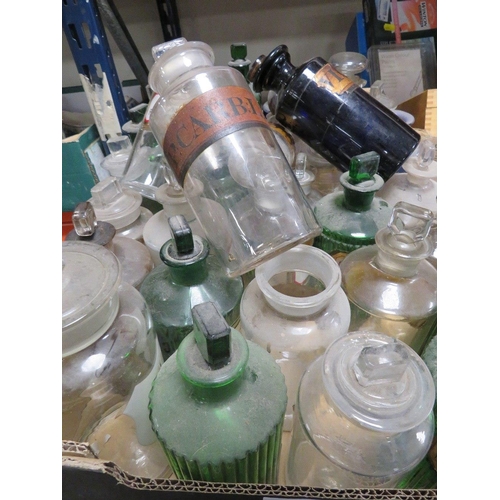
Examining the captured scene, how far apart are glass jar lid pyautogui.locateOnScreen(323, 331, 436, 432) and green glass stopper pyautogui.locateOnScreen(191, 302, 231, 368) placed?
3.7 inches

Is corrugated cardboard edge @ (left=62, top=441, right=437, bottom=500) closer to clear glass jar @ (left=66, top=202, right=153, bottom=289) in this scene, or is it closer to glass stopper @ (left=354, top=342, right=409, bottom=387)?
glass stopper @ (left=354, top=342, right=409, bottom=387)

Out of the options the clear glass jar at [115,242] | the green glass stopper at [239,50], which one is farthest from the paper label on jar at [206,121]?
the green glass stopper at [239,50]

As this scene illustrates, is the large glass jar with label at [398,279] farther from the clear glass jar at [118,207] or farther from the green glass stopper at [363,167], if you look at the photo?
the clear glass jar at [118,207]

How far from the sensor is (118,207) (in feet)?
2.09

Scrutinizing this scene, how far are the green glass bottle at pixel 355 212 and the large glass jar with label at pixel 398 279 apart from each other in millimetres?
60

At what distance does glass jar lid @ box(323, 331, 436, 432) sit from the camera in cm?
29

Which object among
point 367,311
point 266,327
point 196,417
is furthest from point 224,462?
point 367,311

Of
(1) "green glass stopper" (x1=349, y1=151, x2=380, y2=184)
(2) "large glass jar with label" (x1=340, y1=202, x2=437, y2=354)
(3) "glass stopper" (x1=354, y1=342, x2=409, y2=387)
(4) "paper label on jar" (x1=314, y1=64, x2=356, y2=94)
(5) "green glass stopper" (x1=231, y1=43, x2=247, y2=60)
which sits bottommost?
(2) "large glass jar with label" (x1=340, y1=202, x2=437, y2=354)

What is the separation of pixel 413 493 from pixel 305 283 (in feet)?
0.95

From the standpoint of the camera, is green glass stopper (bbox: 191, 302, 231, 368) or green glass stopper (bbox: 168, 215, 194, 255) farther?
green glass stopper (bbox: 168, 215, 194, 255)

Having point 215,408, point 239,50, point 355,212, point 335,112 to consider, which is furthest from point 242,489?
point 239,50

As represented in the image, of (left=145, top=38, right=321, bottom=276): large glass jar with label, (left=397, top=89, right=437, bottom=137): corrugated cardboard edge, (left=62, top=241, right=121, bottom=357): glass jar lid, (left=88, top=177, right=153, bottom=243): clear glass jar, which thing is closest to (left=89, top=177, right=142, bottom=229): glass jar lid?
(left=88, top=177, right=153, bottom=243): clear glass jar
